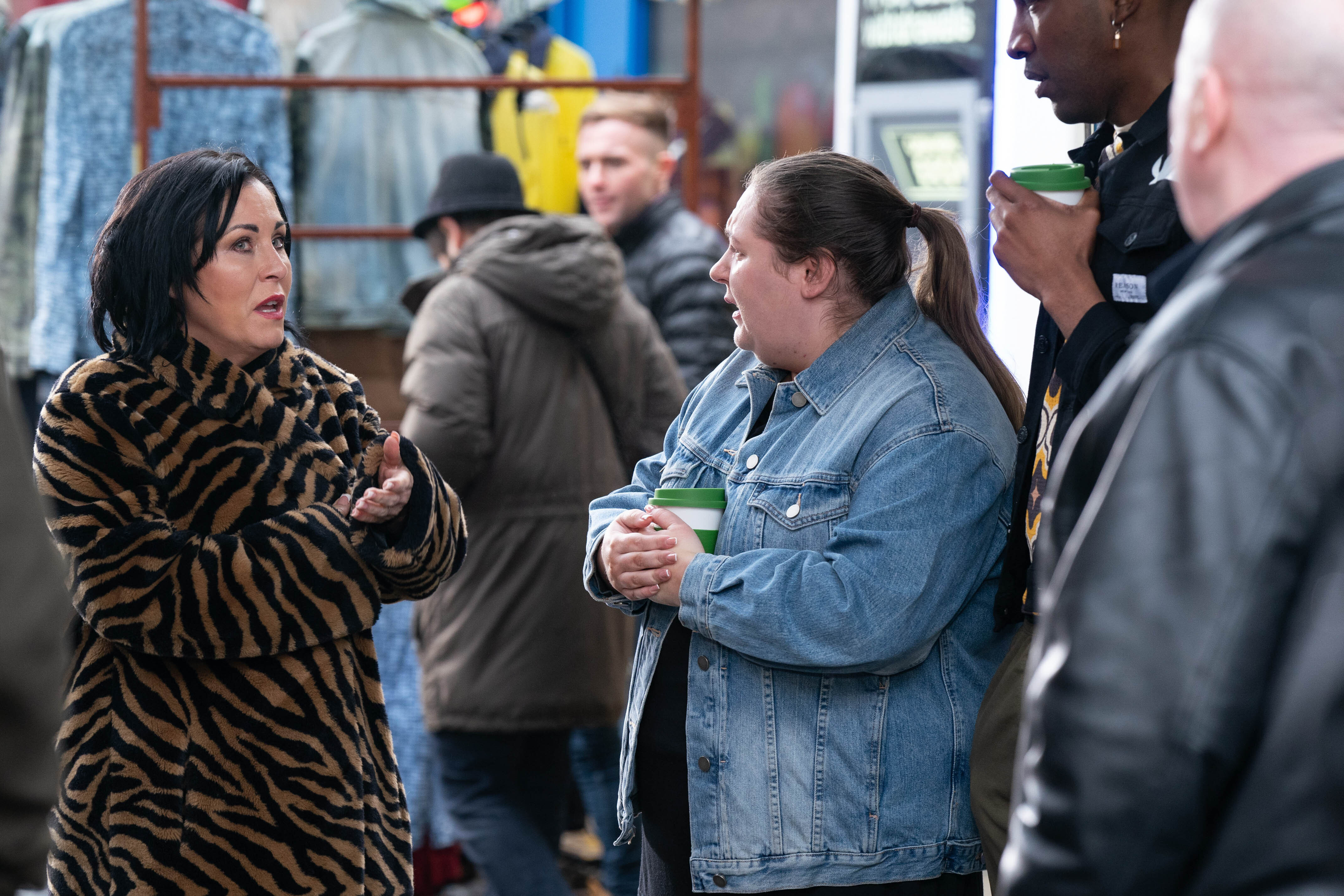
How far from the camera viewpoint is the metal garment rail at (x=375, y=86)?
4195 mm

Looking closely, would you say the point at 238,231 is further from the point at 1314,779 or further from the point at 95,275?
the point at 1314,779

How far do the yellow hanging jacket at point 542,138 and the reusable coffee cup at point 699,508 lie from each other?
2.99m

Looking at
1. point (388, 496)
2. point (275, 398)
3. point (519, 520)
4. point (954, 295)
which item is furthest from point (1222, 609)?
point (519, 520)

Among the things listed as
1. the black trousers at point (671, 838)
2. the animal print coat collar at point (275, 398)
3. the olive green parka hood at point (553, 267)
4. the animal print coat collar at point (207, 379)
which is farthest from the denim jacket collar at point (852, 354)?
the olive green parka hood at point (553, 267)

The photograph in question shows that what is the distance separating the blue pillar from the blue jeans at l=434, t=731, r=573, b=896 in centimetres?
460

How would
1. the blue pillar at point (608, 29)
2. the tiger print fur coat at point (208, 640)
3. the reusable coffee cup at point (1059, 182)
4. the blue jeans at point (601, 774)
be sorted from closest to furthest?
the reusable coffee cup at point (1059, 182), the tiger print fur coat at point (208, 640), the blue jeans at point (601, 774), the blue pillar at point (608, 29)

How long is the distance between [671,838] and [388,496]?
71 cm

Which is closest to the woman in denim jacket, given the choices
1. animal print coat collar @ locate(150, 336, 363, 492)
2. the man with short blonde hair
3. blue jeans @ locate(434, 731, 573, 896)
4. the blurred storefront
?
animal print coat collar @ locate(150, 336, 363, 492)

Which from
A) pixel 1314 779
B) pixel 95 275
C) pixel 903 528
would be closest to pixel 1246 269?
pixel 1314 779

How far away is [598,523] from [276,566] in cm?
54

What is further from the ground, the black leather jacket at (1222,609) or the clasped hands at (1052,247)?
the clasped hands at (1052,247)

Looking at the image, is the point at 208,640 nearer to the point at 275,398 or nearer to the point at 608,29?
the point at 275,398

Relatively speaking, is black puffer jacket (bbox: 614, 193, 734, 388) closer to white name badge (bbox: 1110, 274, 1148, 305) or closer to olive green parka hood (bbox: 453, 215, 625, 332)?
olive green parka hood (bbox: 453, 215, 625, 332)

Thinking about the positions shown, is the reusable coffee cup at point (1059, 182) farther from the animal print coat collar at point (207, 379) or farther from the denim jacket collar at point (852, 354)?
the animal print coat collar at point (207, 379)
